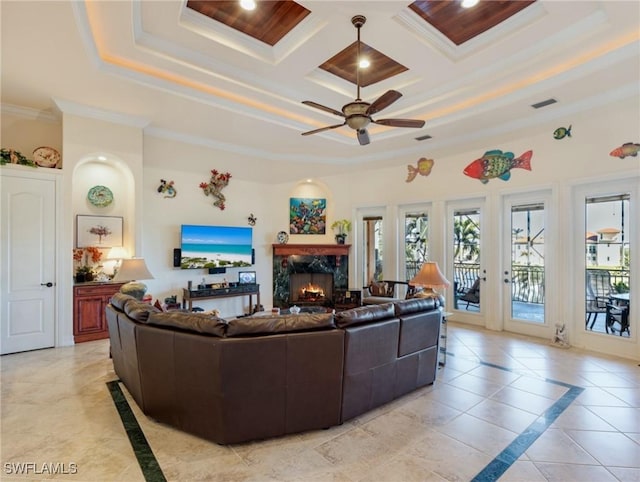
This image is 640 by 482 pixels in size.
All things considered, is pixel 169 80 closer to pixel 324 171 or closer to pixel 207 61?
pixel 207 61

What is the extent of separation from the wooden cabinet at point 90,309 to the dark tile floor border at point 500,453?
77.4 inches

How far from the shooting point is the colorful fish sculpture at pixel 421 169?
6.46 m

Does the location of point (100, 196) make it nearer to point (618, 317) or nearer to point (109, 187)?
point (109, 187)

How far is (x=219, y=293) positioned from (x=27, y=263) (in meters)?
2.70

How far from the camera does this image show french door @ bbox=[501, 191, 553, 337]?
5.13 m

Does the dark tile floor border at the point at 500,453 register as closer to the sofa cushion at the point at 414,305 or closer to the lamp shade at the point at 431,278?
the sofa cushion at the point at 414,305

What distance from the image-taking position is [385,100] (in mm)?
3174

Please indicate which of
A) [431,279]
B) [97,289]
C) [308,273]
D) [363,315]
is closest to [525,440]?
[363,315]

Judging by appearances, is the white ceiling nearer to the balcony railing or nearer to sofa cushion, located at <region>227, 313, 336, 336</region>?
the balcony railing

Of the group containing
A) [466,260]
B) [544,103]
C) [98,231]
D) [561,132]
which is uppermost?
[544,103]

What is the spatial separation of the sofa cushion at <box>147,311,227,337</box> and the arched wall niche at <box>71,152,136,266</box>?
3193 mm

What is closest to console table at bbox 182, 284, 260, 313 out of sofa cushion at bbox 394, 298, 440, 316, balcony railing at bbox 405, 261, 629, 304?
sofa cushion at bbox 394, 298, 440, 316

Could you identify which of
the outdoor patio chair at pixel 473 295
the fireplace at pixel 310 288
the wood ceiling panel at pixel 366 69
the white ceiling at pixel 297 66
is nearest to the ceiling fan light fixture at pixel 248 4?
the white ceiling at pixel 297 66

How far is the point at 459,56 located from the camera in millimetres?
4039
